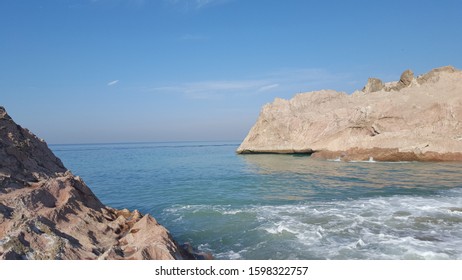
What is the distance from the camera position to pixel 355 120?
3844 cm

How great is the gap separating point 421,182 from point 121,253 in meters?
17.0

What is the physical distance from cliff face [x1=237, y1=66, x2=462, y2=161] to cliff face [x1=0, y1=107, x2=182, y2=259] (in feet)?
98.8

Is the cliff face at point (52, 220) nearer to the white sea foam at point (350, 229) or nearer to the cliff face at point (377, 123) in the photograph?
the white sea foam at point (350, 229)

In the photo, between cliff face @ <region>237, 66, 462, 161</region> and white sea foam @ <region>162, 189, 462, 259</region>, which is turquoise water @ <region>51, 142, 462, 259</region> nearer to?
white sea foam @ <region>162, 189, 462, 259</region>

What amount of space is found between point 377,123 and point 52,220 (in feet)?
122

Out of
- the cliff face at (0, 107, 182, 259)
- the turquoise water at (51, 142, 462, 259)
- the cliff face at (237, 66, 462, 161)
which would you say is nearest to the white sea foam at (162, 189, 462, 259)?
the turquoise water at (51, 142, 462, 259)

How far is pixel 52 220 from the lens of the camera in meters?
5.12

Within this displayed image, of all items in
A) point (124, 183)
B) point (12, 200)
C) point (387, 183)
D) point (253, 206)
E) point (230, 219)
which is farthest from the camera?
point (124, 183)

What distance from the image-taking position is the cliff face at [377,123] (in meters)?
30.4

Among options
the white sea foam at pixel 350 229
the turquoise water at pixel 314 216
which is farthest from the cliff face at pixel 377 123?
the white sea foam at pixel 350 229

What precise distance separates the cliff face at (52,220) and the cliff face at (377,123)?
98.8ft

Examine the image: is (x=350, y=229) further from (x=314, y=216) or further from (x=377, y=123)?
(x=377, y=123)
